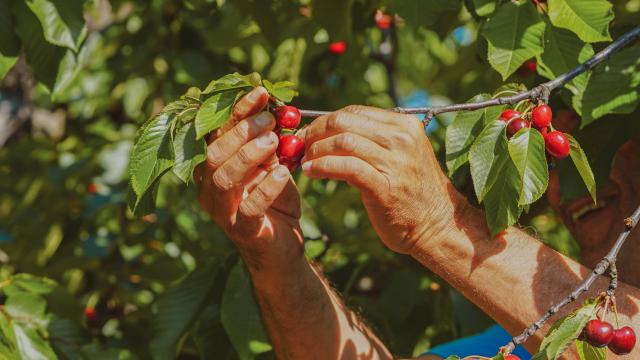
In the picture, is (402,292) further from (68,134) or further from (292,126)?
(68,134)

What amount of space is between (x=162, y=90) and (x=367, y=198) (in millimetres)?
1926

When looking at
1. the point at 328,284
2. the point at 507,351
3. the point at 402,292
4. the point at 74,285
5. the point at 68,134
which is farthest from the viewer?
the point at 68,134

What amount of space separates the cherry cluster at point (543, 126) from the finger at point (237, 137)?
1.51 ft

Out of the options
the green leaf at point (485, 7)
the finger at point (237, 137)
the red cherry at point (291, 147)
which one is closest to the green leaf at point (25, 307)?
the finger at point (237, 137)

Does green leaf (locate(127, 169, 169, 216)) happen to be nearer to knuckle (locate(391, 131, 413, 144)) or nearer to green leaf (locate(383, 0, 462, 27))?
knuckle (locate(391, 131, 413, 144))

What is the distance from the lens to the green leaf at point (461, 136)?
180 centimetres

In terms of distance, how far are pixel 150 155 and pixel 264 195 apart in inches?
10.6

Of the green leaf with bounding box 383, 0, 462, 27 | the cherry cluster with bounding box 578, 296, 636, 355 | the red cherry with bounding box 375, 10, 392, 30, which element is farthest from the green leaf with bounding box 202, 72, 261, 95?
the red cherry with bounding box 375, 10, 392, 30

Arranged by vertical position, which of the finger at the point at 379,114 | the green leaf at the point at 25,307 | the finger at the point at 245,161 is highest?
the finger at the point at 379,114

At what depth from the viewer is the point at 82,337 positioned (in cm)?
234

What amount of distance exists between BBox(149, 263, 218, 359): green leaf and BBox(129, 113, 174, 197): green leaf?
2.54ft

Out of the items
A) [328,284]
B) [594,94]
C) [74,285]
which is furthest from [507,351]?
[74,285]

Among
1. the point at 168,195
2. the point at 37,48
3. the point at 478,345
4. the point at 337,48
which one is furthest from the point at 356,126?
the point at 168,195

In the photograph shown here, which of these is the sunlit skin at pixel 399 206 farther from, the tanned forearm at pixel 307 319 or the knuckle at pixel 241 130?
the tanned forearm at pixel 307 319
